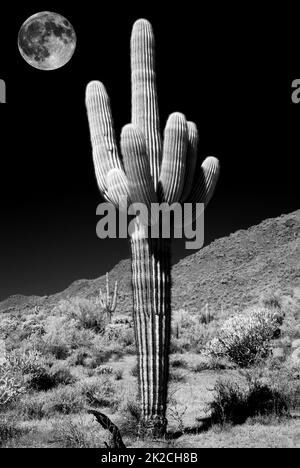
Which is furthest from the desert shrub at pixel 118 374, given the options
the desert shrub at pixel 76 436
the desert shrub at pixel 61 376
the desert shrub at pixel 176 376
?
the desert shrub at pixel 76 436

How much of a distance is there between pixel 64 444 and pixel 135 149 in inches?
167

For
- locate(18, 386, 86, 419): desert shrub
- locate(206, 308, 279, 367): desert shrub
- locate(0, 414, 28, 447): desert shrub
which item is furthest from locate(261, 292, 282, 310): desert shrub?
locate(0, 414, 28, 447): desert shrub

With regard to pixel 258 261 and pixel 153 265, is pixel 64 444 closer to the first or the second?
pixel 153 265

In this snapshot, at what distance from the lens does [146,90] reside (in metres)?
8.20

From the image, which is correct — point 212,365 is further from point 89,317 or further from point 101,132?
point 89,317

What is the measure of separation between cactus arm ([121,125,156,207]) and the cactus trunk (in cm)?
61

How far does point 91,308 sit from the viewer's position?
2134 centimetres

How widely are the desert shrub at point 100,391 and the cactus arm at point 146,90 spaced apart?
15.9ft

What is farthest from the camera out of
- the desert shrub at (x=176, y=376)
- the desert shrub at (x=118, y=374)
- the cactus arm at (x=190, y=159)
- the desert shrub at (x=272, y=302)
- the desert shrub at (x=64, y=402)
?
the desert shrub at (x=272, y=302)

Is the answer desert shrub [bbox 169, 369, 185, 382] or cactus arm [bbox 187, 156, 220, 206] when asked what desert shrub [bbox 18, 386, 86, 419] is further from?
cactus arm [bbox 187, 156, 220, 206]

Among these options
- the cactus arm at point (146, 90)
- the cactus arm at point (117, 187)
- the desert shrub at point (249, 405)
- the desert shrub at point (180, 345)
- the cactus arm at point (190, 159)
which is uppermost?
the cactus arm at point (146, 90)

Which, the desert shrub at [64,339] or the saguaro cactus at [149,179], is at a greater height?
the saguaro cactus at [149,179]

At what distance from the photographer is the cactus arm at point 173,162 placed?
7.38 metres

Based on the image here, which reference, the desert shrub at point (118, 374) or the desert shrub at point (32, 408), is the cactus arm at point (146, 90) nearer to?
the desert shrub at point (32, 408)
